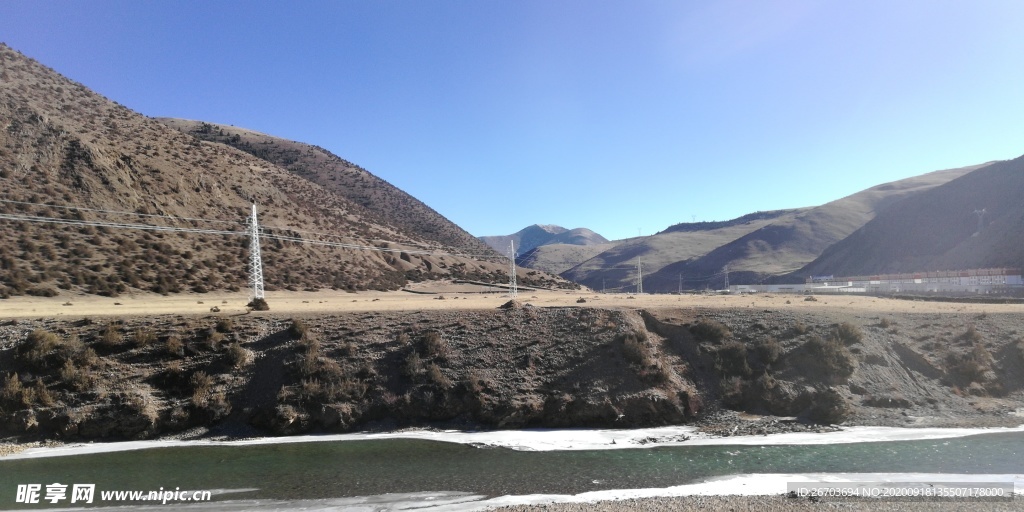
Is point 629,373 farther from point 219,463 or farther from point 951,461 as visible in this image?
point 219,463

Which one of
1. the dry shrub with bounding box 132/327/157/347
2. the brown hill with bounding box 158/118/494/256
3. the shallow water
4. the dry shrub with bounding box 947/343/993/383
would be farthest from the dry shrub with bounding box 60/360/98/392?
the brown hill with bounding box 158/118/494/256

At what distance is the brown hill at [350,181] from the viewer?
335 feet

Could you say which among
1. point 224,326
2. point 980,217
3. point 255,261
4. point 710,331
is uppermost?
point 980,217

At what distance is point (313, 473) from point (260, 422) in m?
6.42

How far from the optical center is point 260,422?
2203cm

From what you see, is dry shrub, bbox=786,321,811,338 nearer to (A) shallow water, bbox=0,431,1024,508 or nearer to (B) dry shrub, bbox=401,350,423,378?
(A) shallow water, bbox=0,431,1024,508

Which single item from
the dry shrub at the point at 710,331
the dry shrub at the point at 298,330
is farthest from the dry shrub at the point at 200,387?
the dry shrub at the point at 710,331

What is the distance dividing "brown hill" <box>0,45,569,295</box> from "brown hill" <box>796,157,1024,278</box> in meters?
85.0

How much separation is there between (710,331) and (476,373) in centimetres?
1271

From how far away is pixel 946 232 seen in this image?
11038cm

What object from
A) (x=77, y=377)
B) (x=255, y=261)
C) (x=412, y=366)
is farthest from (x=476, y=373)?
(x=255, y=261)

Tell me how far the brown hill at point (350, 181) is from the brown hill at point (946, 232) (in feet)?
276

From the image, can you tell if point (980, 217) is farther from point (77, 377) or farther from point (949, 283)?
point (77, 377)

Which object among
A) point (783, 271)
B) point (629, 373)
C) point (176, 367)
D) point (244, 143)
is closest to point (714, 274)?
point (783, 271)
